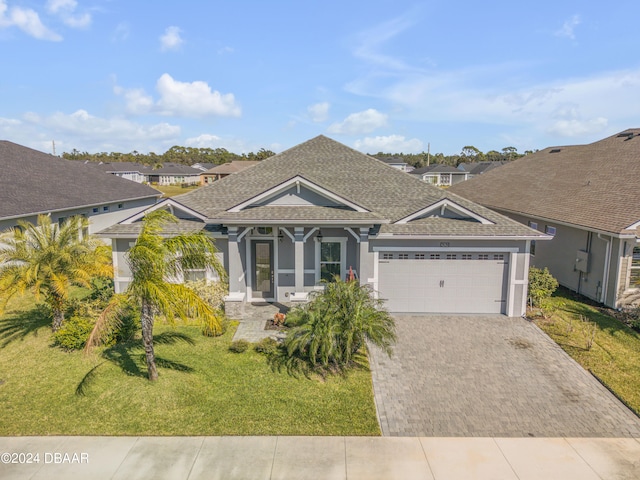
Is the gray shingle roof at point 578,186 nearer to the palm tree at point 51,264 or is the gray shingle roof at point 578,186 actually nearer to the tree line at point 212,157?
the palm tree at point 51,264

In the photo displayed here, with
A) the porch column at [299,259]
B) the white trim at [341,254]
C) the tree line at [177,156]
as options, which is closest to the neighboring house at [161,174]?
the tree line at [177,156]

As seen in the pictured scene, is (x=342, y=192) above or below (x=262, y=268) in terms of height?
above

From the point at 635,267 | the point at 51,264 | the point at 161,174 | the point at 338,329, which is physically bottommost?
the point at 338,329

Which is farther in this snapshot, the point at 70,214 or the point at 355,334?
the point at 70,214

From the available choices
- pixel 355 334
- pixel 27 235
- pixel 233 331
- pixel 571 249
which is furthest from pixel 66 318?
pixel 571 249

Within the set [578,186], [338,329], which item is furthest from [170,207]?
[578,186]

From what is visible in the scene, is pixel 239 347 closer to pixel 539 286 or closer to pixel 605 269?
pixel 539 286

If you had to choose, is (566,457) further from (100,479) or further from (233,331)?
(233,331)
